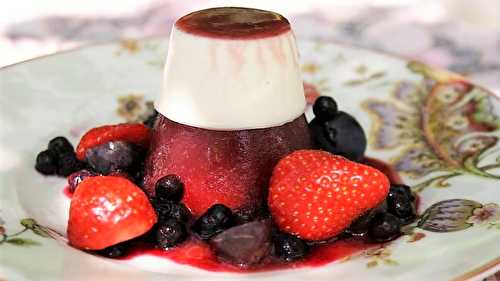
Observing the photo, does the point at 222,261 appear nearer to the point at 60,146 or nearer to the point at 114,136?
the point at 114,136

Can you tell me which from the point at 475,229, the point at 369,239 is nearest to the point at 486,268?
the point at 475,229

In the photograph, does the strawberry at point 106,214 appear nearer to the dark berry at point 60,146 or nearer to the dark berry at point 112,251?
the dark berry at point 112,251

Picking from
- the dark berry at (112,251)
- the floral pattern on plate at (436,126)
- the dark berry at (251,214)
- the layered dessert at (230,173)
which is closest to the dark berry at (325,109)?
the layered dessert at (230,173)

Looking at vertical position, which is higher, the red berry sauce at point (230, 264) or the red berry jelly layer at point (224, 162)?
the red berry jelly layer at point (224, 162)

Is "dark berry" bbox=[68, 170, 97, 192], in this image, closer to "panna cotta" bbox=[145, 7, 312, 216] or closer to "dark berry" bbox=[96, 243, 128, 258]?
"panna cotta" bbox=[145, 7, 312, 216]

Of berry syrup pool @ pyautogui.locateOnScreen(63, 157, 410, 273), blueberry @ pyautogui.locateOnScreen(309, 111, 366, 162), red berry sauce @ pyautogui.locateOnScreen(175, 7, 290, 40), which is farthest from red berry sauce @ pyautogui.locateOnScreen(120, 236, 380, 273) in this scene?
red berry sauce @ pyautogui.locateOnScreen(175, 7, 290, 40)

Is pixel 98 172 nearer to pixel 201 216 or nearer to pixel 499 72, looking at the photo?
pixel 201 216

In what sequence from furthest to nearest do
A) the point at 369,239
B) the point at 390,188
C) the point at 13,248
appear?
the point at 390,188
the point at 369,239
the point at 13,248
